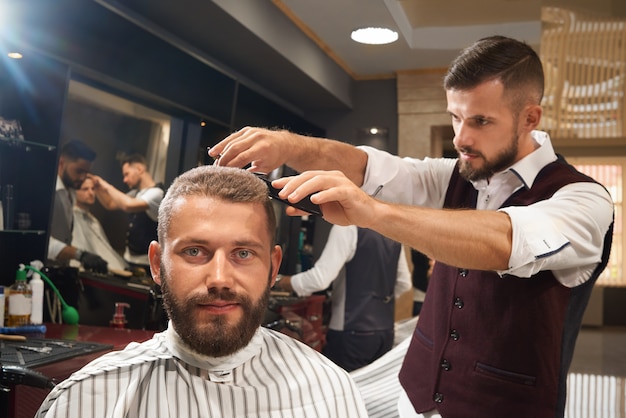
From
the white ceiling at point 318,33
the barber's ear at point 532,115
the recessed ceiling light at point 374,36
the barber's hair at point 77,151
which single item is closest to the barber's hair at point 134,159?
the barber's hair at point 77,151

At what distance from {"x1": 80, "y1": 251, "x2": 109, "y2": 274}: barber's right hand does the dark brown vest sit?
7.09 feet

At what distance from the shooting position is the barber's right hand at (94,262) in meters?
3.44

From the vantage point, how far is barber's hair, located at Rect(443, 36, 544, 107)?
1.79 m

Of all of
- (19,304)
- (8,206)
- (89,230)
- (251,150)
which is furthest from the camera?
(89,230)

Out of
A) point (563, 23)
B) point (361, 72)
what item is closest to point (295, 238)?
point (361, 72)

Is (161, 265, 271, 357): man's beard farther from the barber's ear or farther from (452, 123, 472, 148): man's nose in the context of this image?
the barber's ear

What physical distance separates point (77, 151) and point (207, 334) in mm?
2328

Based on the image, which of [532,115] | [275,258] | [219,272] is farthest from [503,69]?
[219,272]

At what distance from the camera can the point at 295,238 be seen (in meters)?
6.36

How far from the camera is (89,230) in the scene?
3490mm

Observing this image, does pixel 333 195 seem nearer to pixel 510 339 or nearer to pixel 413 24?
pixel 510 339

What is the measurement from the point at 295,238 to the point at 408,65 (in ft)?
6.60

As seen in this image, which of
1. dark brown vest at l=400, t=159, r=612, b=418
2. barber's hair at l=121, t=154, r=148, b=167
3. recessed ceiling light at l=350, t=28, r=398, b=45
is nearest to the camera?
dark brown vest at l=400, t=159, r=612, b=418

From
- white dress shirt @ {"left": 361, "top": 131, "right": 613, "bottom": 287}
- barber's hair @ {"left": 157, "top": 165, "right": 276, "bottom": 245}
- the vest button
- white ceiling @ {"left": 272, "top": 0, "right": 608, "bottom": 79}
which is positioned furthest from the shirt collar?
white ceiling @ {"left": 272, "top": 0, "right": 608, "bottom": 79}
